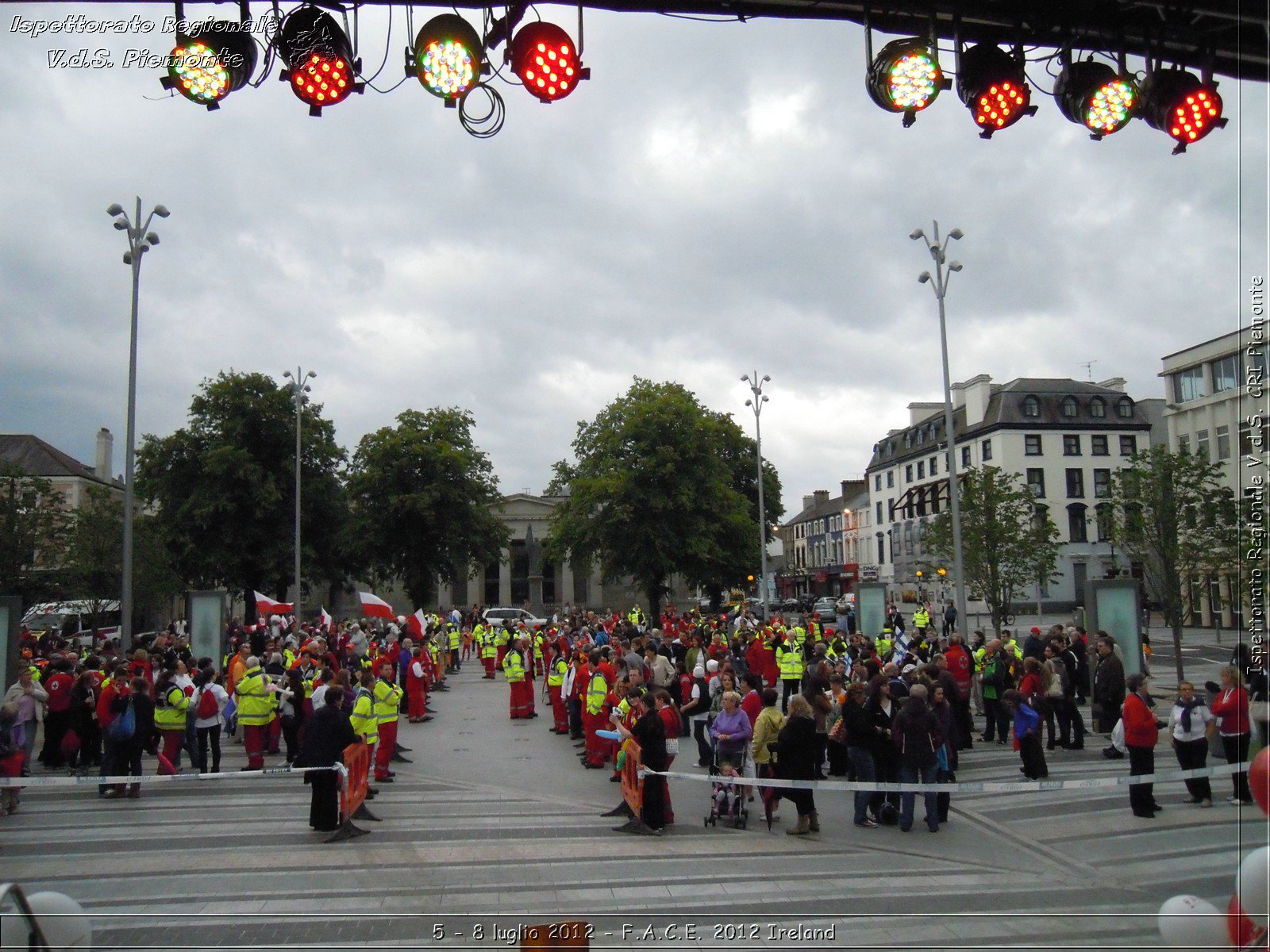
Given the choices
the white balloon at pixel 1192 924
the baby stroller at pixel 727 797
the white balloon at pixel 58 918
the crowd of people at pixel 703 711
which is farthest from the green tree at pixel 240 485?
the white balloon at pixel 1192 924

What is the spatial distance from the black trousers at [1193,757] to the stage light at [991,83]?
8050 millimetres

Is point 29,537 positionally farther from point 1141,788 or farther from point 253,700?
point 1141,788

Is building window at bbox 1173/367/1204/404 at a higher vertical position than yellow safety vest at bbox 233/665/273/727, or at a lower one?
higher

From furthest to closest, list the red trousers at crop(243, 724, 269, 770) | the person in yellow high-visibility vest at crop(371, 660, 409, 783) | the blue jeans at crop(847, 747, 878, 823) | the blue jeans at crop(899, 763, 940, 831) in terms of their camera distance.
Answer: the red trousers at crop(243, 724, 269, 770), the person in yellow high-visibility vest at crop(371, 660, 409, 783), the blue jeans at crop(847, 747, 878, 823), the blue jeans at crop(899, 763, 940, 831)

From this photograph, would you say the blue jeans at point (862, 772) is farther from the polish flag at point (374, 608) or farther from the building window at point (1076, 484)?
the building window at point (1076, 484)

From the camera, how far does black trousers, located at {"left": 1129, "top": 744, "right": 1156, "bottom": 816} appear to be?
32.9 feet

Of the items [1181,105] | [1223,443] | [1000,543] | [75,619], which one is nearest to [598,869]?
[1181,105]

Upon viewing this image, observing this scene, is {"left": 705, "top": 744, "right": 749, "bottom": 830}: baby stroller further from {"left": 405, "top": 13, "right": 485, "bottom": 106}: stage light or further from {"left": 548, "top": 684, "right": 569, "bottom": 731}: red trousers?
{"left": 405, "top": 13, "right": 485, "bottom": 106}: stage light

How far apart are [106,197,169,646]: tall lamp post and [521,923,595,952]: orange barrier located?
19728mm

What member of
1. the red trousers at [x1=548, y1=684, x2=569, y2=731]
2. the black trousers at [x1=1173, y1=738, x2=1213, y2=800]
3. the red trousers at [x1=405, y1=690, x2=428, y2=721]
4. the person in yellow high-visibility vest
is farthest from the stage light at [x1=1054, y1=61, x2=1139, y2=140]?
the red trousers at [x1=405, y1=690, x2=428, y2=721]

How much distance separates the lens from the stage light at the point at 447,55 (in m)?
5.45

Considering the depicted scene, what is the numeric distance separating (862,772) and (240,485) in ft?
138

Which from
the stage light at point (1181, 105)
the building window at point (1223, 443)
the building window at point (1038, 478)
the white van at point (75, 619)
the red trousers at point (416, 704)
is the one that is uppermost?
the building window at point (1038, 478)

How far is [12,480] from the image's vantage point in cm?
3159
